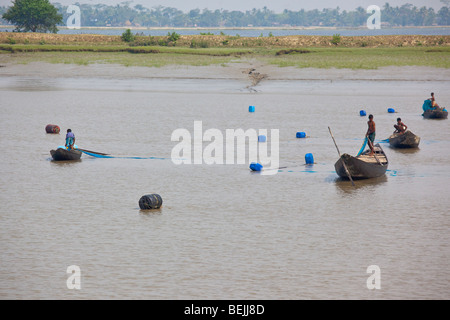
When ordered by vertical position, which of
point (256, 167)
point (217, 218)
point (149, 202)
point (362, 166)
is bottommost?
point (217, 218)

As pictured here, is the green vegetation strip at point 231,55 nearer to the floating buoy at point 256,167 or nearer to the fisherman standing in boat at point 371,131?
the fisherman standing in boat at point 371,131

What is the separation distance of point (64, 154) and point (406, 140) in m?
16.7

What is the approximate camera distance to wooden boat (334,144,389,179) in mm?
26156

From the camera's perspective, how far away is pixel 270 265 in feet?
55.3

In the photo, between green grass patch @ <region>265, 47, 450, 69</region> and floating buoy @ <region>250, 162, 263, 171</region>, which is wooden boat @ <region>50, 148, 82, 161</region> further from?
green grass patch @ <region>265, 47, 450, 69</region>

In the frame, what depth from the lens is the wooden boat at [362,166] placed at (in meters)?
26.2

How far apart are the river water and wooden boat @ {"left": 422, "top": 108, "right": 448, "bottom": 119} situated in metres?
0.73

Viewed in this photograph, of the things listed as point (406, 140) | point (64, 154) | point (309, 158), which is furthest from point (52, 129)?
point (406, 140)

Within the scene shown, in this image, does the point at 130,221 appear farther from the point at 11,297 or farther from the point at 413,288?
the point at 413,288

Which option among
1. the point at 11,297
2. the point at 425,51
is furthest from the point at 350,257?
the point at 425,51

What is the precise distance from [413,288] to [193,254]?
5653 mm

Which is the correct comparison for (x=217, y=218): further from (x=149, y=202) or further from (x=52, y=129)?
(x=52, y=129)

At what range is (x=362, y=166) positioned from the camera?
26.5 metres

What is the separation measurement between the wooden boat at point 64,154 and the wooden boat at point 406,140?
15.8 m
